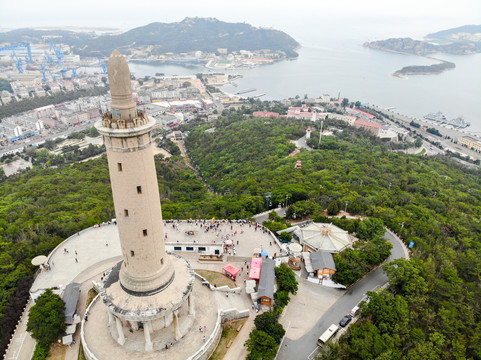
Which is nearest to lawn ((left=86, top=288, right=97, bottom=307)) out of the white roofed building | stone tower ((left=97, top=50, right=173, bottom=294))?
stone tower ((left=97, top=50, right=173, bottom=294))

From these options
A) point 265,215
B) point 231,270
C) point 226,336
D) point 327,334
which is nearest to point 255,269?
point 231,270

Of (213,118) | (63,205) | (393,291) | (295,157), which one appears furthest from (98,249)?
(213,118)

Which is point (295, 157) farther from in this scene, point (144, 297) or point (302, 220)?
point (144, 297)

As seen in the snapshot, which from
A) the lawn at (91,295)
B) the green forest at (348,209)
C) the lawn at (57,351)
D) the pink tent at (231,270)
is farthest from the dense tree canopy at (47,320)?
the pink tent at (231,270)

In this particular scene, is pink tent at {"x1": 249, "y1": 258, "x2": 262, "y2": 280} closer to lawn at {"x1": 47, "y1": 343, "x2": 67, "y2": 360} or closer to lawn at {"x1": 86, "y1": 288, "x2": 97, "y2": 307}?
lawn at {"x1": 86, "y1": 288, "x2": 97, "y2": 307}

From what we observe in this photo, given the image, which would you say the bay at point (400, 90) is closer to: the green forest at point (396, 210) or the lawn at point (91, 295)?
the green forest at point (396, 210)

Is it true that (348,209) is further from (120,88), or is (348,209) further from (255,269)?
(120,88)
